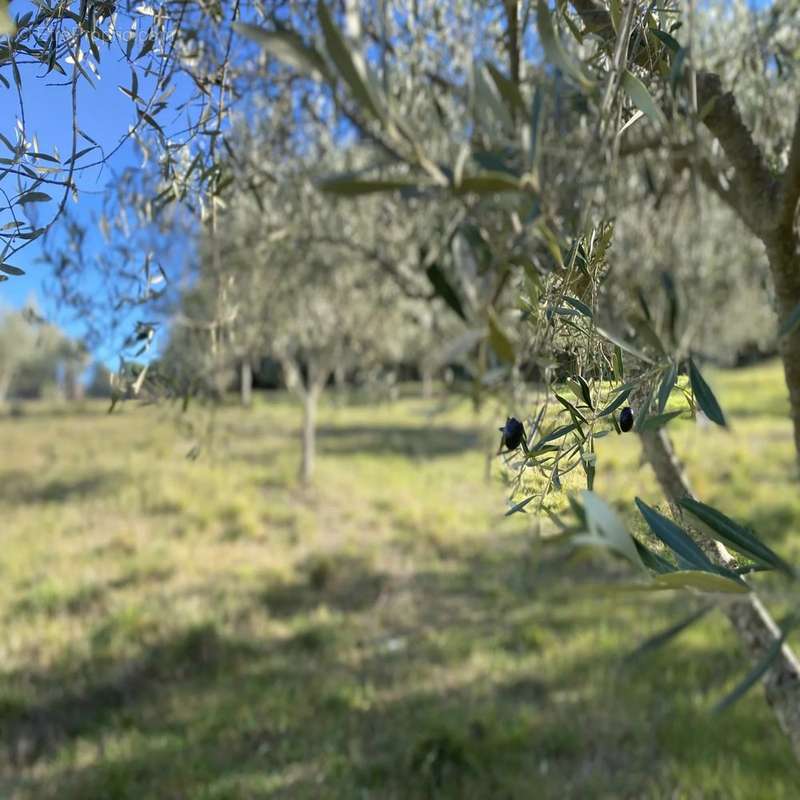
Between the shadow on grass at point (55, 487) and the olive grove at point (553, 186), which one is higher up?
the olive grove at point (553, 186)

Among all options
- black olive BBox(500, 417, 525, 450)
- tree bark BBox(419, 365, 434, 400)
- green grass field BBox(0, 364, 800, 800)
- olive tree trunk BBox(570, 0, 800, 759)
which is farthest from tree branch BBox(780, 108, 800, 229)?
tree bark BBox(419, 365, 434, 400)

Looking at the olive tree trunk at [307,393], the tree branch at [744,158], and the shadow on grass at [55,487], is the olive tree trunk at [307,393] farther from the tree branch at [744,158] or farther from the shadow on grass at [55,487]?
the tree branch at [744,158]

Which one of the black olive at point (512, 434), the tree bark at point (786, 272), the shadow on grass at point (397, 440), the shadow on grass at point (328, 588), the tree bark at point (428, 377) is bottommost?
the shadow on grass at point (328, 588)

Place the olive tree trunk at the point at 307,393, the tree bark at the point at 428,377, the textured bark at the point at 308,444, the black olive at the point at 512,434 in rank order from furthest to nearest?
the olive tree trunk at the point at 307,393 → the textured bark at the point at 308,444 → the tree bark at the point at 428,377 → the black olive at the point at 512,434

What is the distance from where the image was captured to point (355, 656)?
5.75m

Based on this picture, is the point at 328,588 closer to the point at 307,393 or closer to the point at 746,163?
the point at 746,163

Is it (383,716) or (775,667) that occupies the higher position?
(775,667)

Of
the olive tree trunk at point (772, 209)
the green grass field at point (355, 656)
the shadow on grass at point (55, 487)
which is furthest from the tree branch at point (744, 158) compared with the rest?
the shadow on grass at point (55, 487)

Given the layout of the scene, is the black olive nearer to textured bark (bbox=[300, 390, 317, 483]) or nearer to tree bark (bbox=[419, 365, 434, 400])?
tree bark (bbox=[419, 365, 434, 400])

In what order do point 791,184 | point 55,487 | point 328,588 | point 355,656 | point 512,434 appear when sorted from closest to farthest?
1. point 512,434
2. point 791,184
3. point 355,656
4. point 328,588
5. point 55,487

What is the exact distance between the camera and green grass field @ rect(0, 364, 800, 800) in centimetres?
372

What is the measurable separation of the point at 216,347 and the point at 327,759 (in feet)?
9.80

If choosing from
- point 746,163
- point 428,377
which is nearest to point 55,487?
point 428,377

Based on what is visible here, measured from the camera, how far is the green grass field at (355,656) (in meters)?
3.72
